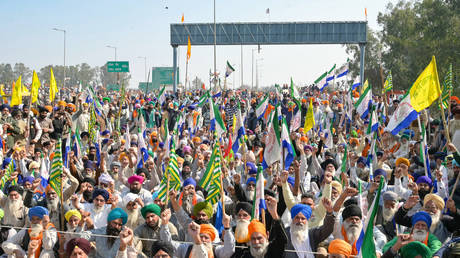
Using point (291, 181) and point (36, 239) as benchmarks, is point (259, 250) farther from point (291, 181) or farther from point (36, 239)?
point (291, 181)

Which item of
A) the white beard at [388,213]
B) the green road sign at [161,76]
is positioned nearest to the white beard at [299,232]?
the white beard at [388,213]

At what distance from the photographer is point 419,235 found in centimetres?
492

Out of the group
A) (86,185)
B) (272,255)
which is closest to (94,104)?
(86,185)

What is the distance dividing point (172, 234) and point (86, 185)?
212 centimetres

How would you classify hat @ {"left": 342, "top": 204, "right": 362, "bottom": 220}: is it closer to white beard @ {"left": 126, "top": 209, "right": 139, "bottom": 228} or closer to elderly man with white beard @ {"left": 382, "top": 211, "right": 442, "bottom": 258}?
elderly man with white beard @ {"left": 382, "top": 211, "right": 442, "bottom": 258}

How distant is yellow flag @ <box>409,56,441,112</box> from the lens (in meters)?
6.81

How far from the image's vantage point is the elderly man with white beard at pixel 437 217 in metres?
5.50

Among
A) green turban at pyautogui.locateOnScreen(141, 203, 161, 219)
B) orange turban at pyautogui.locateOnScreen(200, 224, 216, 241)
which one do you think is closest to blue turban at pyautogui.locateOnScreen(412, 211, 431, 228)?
orange turban at pyautogui.locateOnScreen(200, 224, 216, 241)

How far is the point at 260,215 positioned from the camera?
5523mm

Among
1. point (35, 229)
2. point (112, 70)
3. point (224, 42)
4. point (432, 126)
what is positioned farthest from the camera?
point (112, 70)

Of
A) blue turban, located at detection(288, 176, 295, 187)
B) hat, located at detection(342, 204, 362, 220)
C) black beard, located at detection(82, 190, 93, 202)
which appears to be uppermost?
hat, located at detection(342, 204, 362, 220)

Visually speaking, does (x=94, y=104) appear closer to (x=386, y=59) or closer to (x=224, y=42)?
(x=224, y=42)

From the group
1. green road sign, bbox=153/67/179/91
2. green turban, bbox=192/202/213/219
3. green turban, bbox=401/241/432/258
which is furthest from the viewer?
green road sign, bbox=153/67/179/91

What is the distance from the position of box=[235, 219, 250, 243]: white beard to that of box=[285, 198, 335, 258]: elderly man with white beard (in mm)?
397
